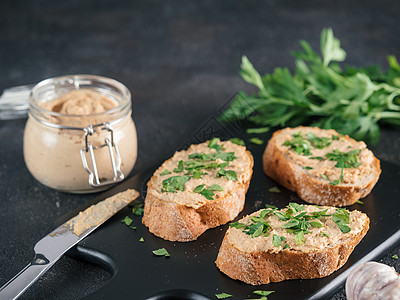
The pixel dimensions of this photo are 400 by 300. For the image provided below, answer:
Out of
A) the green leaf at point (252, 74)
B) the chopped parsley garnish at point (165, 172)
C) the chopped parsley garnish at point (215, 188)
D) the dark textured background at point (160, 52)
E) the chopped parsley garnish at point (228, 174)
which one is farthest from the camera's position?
the green leaf at point (252, 74)

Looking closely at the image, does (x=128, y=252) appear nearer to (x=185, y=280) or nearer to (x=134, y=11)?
(x=185, y=280)

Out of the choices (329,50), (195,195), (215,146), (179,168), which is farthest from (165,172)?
(329,50)

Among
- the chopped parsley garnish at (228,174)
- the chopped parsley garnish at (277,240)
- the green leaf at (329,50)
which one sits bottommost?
the chopped parsley garnish at (228,174)

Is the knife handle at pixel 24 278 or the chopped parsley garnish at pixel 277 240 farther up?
the chopped parsley garnish at pixel 277 240

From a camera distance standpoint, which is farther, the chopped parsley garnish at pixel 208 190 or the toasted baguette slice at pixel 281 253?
the chopped parsley garnish at pixel 208 190

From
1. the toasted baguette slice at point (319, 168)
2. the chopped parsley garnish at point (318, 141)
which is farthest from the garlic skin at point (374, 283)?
the chopped parsley garnish at point (318, 141)

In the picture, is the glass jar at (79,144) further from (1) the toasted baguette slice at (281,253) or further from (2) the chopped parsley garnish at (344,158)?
(2) the chopped parsley garnish at (344,158)
